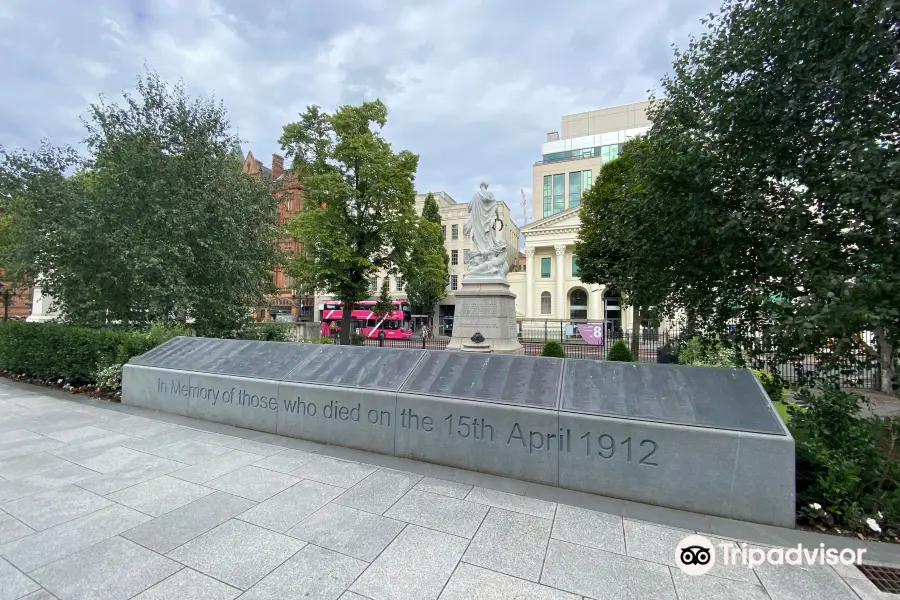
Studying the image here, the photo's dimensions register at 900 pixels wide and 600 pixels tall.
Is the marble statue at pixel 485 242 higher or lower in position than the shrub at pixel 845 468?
higher

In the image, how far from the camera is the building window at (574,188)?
51562 mm

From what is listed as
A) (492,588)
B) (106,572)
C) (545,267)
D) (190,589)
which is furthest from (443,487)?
(545,267)

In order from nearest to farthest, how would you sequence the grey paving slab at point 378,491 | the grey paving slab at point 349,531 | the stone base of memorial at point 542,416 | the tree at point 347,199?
the grey paving slab at point 349,531 → the stone base of memorial at point 542,416 → the grey paving slab at point 378,491 → the tree at point 347,199

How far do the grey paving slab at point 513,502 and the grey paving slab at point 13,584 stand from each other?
329 cm

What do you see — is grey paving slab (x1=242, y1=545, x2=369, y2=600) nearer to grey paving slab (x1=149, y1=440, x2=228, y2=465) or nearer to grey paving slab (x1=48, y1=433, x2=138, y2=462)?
grey paving slab (x1=149, y1=440, x2=228, y2=465)

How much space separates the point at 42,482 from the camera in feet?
14.0

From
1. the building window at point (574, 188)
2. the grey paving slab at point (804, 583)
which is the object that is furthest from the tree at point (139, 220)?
the building window at point (574, 188)

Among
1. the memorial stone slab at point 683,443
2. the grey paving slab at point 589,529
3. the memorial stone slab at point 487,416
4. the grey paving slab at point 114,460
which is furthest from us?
the grey paving slab at point 114,460

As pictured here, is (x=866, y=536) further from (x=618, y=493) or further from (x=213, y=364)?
(x=213, y=364)

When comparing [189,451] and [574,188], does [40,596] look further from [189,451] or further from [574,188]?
[574,188]

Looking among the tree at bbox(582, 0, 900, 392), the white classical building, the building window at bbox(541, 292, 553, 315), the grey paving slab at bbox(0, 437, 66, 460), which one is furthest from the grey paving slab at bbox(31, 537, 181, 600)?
the building window at bbox(541, 292, 553, 315)

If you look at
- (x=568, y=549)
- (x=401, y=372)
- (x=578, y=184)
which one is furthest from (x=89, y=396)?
(x=578, y=184)

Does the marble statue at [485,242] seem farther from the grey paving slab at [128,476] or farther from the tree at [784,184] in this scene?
the grey paving slab at [128,476]

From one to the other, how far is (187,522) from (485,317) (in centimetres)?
973
